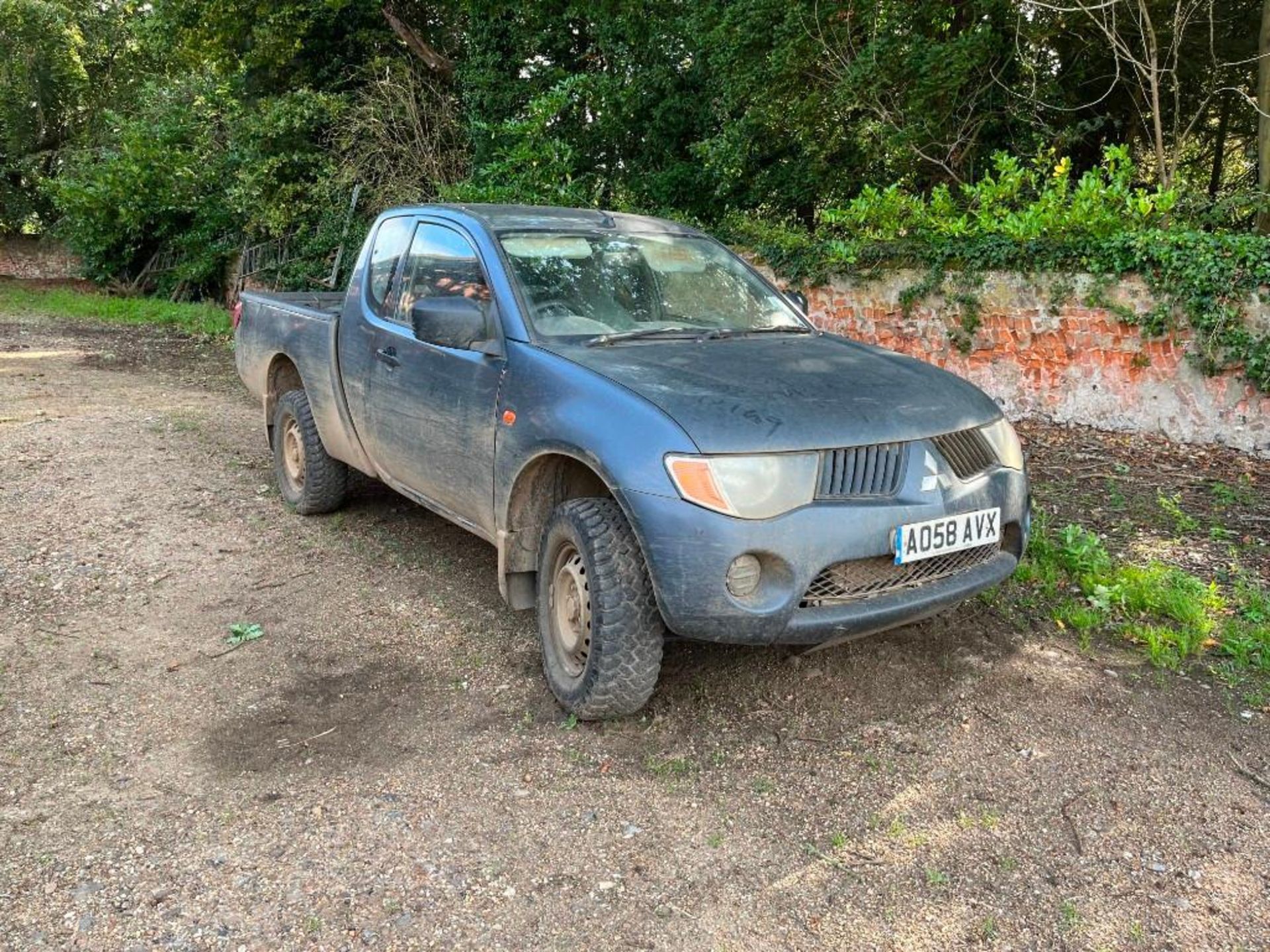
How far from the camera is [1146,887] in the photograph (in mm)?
2695

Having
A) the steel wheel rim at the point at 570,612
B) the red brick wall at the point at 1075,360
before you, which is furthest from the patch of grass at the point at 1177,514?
the steel wheel rim at the point at 570,612

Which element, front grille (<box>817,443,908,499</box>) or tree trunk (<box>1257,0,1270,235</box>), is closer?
front grille (<box>817,443,908,499</box>)

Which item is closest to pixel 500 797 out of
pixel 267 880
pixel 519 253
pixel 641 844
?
pixel 641 844

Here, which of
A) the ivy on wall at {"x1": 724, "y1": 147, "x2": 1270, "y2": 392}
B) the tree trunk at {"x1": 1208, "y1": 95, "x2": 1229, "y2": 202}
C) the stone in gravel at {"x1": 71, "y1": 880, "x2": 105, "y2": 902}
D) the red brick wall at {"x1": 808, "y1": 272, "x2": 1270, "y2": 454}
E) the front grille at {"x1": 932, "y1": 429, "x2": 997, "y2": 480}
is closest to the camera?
the stone in gravel at {"x1": 71, "y1": 880, "x2": 105, "y2": 902}

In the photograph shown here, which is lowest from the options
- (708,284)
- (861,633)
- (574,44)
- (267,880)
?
(267,880)

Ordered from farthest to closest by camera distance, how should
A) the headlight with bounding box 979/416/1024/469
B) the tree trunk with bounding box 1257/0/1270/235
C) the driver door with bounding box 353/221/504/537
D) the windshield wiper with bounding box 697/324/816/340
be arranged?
the tree trunk with bounding box 1257/0/1270/235 < the windshield wiper with bounding box 697/324/816/340 < the driver door with bounding box 353/221/504/537 < the headlight with bounding box 979/416/1024/469

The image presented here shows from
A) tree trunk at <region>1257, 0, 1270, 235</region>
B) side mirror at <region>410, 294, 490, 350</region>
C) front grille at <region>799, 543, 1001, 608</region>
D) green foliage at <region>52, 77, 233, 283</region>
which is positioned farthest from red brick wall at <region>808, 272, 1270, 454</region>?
green foliage at <region>52, 77, 233, 283</region>

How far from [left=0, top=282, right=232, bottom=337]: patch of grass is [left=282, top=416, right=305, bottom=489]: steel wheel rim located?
1051 centimetres

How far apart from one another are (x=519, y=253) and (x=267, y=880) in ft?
8.81

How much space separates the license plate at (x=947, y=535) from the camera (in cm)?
326

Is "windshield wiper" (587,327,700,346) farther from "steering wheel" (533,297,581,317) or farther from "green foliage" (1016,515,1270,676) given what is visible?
"green foliage" (1016,515,1270,676)

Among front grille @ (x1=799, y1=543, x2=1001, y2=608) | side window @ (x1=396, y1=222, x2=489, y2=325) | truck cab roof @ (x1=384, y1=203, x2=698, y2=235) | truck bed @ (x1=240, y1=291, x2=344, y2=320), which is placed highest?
truck cab roof @ (x1=384, y1=203, x2=698, y2=235)

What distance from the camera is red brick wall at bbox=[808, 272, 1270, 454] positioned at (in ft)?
24.4

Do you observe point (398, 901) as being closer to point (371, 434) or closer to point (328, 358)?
point (371, 434)
